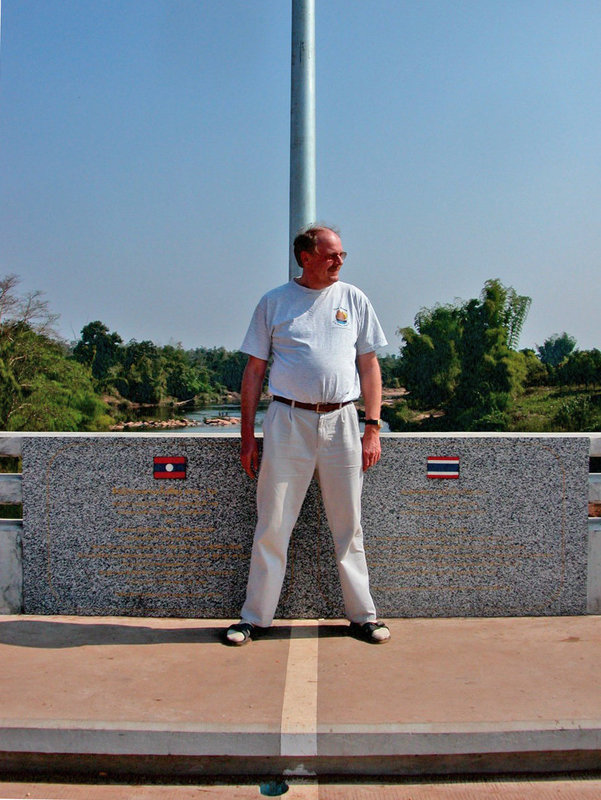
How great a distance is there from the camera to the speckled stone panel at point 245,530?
13.9 feet

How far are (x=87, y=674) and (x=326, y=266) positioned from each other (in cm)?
215

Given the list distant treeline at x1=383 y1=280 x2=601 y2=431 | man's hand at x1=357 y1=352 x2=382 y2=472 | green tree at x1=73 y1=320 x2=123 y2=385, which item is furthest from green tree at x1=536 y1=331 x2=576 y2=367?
man's hand at x1=357 y1=352 x2=382 y2=472

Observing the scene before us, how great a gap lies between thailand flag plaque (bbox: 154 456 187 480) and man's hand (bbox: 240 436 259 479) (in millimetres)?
450

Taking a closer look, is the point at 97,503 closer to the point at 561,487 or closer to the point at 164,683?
the point at 164,683

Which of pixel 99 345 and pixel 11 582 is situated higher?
pixel 99 345

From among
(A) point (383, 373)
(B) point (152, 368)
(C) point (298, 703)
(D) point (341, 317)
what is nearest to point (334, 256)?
(D) point (341, 317)

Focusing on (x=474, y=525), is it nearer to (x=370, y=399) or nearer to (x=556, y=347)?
(x=370, y=399)

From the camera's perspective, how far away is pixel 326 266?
3756 mm

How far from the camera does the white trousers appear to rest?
3754 mm

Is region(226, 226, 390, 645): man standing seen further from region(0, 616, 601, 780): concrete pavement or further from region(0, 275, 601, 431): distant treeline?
region(0, 275, 601, 431): distant treeline

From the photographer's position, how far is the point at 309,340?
3.74 meters

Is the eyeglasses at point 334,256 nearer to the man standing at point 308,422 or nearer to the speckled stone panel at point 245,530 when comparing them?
the man standing at point 308,422

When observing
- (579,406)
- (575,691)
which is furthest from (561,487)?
(579,406)

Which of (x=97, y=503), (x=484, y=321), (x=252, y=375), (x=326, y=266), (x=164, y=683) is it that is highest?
(x=484, y=321)
